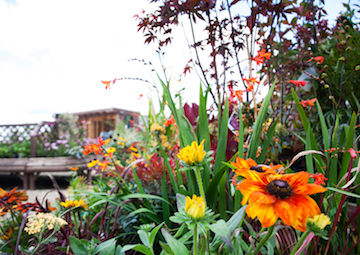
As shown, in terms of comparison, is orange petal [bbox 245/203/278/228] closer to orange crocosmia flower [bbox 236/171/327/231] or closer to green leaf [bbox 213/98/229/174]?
orange crocosmia flower [bbox 236/171/327/231]

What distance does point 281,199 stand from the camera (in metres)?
0.37

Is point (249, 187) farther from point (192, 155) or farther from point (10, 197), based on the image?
point (10, 197)

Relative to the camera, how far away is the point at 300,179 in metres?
0.40

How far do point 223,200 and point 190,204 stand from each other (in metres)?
0.58

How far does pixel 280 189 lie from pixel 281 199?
0.02m

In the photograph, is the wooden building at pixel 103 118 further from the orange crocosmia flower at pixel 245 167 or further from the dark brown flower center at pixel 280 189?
the dark brown flower center at pixel 280 189

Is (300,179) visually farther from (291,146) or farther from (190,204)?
(291,146)

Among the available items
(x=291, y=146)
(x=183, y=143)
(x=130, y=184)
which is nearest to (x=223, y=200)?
(x=183, y=143)

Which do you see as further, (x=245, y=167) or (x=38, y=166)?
(x=38, y=166)

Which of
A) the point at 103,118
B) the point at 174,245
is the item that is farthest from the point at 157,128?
the point at 103,118

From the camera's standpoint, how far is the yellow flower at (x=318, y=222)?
346 mm

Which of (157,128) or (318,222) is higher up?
(157,128)

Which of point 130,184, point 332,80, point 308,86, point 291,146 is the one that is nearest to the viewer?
point 130,184

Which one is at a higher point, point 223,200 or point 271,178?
point 271,178
